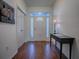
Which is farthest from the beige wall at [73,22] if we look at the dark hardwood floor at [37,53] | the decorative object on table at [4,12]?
the decorative object on table at [4,12]

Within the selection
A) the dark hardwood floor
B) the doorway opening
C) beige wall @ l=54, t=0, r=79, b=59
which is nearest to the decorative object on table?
the dark hardwood floor

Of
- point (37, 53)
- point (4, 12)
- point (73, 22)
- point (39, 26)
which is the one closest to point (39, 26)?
point (39, 26)

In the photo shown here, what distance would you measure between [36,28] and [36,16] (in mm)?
988

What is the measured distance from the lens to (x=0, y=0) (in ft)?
8.76

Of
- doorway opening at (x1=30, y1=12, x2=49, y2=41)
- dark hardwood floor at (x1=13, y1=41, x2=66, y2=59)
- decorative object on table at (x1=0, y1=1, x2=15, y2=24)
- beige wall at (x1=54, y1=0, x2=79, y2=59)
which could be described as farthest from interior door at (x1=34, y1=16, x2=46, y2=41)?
decorative object on table at (x1=0, y1=1, x2=15, y2=24)

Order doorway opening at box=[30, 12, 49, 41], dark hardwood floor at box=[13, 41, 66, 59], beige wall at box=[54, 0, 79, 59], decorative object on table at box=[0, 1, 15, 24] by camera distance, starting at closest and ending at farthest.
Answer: decorative object on table at box=[0, 1, 15, 24], beige wall at box=[54, 0, 79, 59], dark hardwood floor at box=[13, 41, 66, 59], doorway opening at box=[30, 12, 49, 41]

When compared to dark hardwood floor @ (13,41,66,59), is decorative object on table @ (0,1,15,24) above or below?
above

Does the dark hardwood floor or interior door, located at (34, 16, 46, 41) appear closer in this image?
the dark hardwood floor

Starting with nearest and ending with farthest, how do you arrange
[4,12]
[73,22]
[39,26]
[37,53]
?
[4,12], [73,22], [37,53], [39,26]

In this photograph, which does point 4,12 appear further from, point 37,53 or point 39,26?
point 39,26

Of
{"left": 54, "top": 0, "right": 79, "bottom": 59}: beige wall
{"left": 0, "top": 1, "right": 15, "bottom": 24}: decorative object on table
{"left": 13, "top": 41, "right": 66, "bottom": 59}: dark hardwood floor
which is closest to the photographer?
{"left": 0, "top": 1, "right": 15, "bottom": 24}: decorative object on table

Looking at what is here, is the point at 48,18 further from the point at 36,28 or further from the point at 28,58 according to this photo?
the point at 28,58

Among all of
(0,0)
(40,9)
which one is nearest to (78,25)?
(0,0)

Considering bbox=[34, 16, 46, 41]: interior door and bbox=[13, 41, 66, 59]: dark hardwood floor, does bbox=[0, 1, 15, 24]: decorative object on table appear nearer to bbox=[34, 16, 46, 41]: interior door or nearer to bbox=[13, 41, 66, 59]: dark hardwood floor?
bbox=[13, 41, 66, 59]: dark hardwood floor
